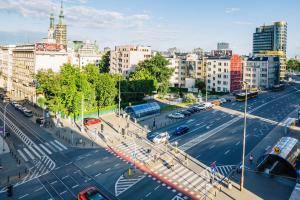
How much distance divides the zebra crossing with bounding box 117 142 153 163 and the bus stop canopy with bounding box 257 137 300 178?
16.9 meters

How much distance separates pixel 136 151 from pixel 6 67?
4001 inches

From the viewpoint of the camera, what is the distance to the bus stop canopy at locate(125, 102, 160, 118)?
72875 millimetres

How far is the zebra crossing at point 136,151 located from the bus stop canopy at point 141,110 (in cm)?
1969

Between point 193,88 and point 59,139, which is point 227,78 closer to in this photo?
point 193,88

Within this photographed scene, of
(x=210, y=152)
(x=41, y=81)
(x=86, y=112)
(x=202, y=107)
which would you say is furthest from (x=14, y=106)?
(x=210, y=152)

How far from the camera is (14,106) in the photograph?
8550 centimetres

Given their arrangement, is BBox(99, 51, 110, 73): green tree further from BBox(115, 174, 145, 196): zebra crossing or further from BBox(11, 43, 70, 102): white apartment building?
BBox(115, 174, 145, 196): zebra crossing

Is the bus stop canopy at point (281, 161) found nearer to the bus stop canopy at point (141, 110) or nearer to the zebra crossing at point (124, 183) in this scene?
the zebra crossing at point (124, 183)

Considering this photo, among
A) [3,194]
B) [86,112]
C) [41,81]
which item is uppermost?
[41,81]

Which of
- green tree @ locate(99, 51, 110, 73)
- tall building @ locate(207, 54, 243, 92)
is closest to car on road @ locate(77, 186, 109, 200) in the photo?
tall building @ locate(207, 54, 243, 92)

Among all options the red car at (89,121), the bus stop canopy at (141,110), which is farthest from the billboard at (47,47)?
the red car at (89,121)

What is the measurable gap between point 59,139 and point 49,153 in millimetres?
7460

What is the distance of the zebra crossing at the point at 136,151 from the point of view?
151ft

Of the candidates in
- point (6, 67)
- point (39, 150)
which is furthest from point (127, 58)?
point (39, 150)
